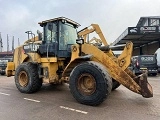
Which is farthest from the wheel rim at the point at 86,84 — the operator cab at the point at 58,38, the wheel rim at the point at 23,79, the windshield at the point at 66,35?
the wheel rim at the point at 23,79

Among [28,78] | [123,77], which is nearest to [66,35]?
[28,78]

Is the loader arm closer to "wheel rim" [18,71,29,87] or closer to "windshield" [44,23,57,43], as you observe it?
"windshield" [44,23,57,43]

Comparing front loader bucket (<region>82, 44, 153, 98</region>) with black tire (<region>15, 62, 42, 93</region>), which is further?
black tire (<region>15, 62, 42, 93</region>)

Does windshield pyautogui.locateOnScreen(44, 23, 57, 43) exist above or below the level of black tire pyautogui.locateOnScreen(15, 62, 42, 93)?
above

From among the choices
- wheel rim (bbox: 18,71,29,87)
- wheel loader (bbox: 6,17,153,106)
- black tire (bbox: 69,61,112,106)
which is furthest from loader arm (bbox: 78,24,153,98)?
wheel rim (bbox: 18,71,29,87)

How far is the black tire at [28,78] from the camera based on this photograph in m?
7.90

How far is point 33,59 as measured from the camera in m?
8.22

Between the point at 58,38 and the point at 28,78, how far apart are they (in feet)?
6.38

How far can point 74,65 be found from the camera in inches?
278

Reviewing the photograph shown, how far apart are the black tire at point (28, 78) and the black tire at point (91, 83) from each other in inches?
81.2

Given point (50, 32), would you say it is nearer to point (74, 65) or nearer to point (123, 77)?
point (74, 65)

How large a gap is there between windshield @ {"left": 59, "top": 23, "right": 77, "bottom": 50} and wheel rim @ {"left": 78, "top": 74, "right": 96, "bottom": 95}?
1.86 meters

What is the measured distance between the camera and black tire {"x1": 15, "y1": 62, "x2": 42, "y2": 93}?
311 inches

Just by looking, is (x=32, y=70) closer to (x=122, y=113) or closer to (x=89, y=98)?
(x=89, y=98)
